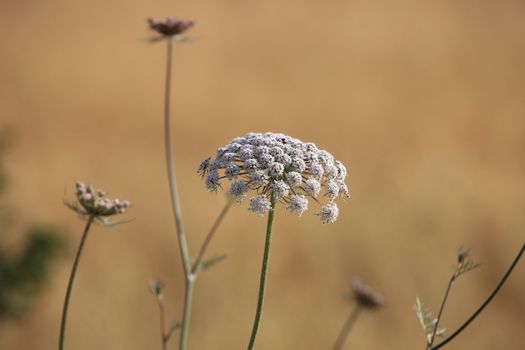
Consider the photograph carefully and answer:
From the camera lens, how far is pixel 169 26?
4.41 metres

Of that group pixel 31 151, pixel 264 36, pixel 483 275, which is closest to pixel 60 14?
pixel 264 36

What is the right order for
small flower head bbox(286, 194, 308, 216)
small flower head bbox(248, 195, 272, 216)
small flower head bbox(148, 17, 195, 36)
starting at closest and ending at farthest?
small flower head bbox(248, 195, 272, 216) < small flower head bbox(286, 194, 308, 216) < small flower head bbox(148, 17, 195, 36)

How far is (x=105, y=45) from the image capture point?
24.5 meters

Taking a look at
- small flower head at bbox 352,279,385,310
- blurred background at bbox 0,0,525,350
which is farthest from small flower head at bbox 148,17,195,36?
blurred background at bbox 0,0,525,350

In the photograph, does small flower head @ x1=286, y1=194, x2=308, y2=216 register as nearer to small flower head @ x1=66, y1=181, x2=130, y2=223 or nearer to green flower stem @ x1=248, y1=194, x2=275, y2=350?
green flower stem @ x1=248, y1=194, x2=275, y2=350

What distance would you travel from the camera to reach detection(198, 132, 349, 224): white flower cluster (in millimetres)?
3510

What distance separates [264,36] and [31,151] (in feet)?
36.1

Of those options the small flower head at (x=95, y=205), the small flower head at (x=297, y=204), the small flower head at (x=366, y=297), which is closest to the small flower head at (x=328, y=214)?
the small flower head at (x=297, y=204)

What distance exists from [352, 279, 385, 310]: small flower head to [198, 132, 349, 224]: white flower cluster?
4.88 feet

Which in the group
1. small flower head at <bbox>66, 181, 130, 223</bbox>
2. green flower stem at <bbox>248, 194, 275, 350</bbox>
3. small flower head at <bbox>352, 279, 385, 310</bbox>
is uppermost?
small flower head at <bbox>66, 181, 130, 223</bbox>

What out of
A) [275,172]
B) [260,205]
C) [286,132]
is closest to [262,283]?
[260,205]

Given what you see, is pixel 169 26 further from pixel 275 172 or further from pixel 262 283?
pixel 262 283

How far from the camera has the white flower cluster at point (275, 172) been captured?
3.51 meters

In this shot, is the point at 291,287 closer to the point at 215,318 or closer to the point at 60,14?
the point at 215,318
